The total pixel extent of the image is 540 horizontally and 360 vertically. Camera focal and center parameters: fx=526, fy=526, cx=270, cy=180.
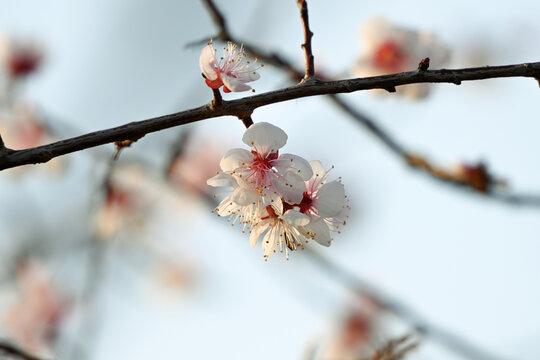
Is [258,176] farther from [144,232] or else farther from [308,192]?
[144,232]

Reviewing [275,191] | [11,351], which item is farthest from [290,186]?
[11,351]

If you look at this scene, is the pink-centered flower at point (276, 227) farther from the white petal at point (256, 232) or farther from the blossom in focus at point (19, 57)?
the blossom in focus at point (19, 57)

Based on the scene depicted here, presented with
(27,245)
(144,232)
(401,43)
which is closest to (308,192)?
(401,43)

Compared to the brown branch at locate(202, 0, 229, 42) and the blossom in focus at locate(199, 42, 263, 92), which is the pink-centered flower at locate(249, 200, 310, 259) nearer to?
the blossom in focus at locate(199, 42, 263, 92)

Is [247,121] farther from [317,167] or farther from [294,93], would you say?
[317,167]

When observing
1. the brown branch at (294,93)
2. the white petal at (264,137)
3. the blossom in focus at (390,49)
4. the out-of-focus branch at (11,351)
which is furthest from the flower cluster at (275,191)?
the blossom in focus at (390,49)
